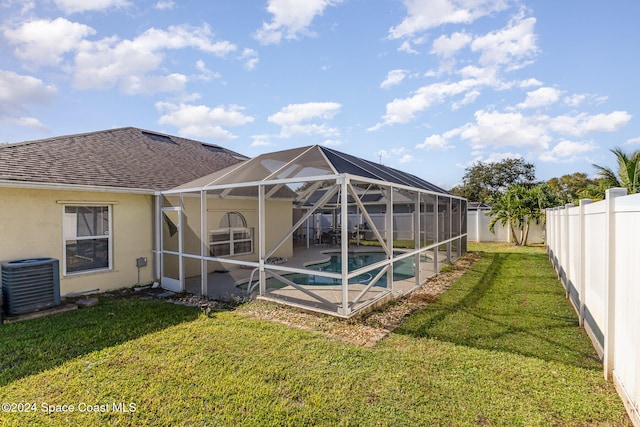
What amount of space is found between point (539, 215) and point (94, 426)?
1920 cm

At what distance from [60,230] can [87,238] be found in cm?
61

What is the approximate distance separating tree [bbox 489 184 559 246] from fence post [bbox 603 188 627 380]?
14.8 m

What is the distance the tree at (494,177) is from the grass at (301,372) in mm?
33088

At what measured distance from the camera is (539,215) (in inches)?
639

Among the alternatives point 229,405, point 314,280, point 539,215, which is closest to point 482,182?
point 539,215

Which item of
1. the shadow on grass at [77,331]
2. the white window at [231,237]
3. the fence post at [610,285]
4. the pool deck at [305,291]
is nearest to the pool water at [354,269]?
the pool deck at [305,291]

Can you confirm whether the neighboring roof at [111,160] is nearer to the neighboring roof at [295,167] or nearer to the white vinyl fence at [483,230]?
the neighboring roof at [295,167]

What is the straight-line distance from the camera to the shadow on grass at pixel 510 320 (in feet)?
14.4

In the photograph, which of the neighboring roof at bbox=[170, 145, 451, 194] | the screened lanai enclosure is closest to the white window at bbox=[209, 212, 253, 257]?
the screened lanai enclosure

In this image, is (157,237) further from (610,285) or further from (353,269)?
(610,285)

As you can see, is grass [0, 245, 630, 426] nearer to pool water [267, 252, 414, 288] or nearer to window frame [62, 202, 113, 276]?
window frame [62, 202, 113, 276]

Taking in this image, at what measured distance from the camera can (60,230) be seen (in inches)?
281

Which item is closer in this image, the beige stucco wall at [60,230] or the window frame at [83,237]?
the beige stucco wall at [60,230]

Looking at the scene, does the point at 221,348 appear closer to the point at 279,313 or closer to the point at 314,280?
the point at 279,313
